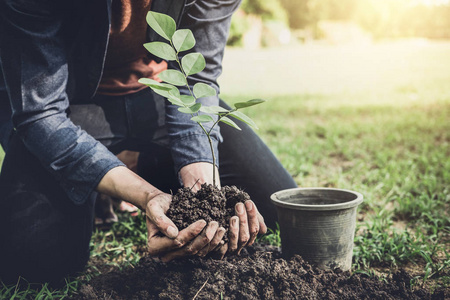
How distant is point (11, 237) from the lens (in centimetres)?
184

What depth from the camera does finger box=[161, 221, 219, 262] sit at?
1.41m

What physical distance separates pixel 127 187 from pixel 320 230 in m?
0.72

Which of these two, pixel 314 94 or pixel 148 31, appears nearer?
pixel 148 31

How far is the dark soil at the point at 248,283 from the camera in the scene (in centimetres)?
147

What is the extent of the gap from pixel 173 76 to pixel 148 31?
0.64 metres

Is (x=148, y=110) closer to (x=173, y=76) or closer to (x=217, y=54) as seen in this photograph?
(x=217, y=54)

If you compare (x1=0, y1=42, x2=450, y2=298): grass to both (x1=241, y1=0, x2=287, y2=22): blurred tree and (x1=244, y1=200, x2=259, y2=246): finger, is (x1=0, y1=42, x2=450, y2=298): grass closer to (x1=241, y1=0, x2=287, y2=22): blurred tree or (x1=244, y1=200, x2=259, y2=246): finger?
(x1=244, y1=200, x2=259, y2=246): finger

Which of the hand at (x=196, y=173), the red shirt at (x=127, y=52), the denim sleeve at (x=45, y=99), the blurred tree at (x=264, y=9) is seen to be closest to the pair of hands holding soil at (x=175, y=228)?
the denim sleeve at (x=45, y=99)

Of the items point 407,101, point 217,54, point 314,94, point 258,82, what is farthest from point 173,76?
point 258,82

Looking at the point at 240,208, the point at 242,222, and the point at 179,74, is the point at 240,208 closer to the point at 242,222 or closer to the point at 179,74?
the point at 242,222

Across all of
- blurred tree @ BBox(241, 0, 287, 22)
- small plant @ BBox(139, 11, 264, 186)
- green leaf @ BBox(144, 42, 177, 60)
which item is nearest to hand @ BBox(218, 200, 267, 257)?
small plant @ BBox(139, 11, 264, 186)

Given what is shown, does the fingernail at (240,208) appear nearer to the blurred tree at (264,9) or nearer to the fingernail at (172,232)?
the fingernail at (172,232)

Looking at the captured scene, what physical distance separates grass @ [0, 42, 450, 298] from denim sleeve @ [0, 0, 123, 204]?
1.65 feet

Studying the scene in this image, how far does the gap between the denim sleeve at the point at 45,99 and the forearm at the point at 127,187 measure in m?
0.03
